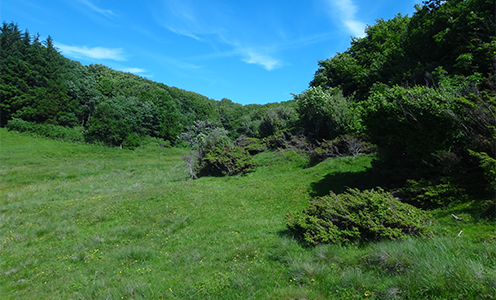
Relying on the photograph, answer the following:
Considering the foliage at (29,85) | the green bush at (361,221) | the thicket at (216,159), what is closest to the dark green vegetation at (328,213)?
the green bush at (361,221)

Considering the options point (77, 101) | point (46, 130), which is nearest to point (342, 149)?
point (46, 130)

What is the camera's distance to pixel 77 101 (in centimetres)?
6334

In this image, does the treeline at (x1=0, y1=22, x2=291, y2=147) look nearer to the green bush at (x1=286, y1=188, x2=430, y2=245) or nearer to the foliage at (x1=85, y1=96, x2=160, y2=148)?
the foliage at (x1=85, y1=96, x2=160, y2=148)

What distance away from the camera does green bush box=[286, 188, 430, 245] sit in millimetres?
5676

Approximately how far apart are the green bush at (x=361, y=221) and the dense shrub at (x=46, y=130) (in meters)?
57.9

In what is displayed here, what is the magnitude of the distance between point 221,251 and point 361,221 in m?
3.77

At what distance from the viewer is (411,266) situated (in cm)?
395

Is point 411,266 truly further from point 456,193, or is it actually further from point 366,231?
point 456,193

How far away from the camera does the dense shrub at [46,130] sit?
47.9 metres

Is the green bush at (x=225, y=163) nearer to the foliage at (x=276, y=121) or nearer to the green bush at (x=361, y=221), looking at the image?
the foliage at (x=276, y=121)

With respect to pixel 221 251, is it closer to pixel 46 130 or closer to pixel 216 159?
pixel 216 159

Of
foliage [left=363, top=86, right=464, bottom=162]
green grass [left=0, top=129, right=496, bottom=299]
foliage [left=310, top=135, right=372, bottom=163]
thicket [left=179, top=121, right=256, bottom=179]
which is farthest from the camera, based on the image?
thicket [left=179, top=121, right=256, bottom=179]

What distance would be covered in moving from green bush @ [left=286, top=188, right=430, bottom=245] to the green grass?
0.43 meters

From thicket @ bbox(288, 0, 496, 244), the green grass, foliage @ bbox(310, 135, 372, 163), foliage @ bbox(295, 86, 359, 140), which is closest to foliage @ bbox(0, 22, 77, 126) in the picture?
the green grass
